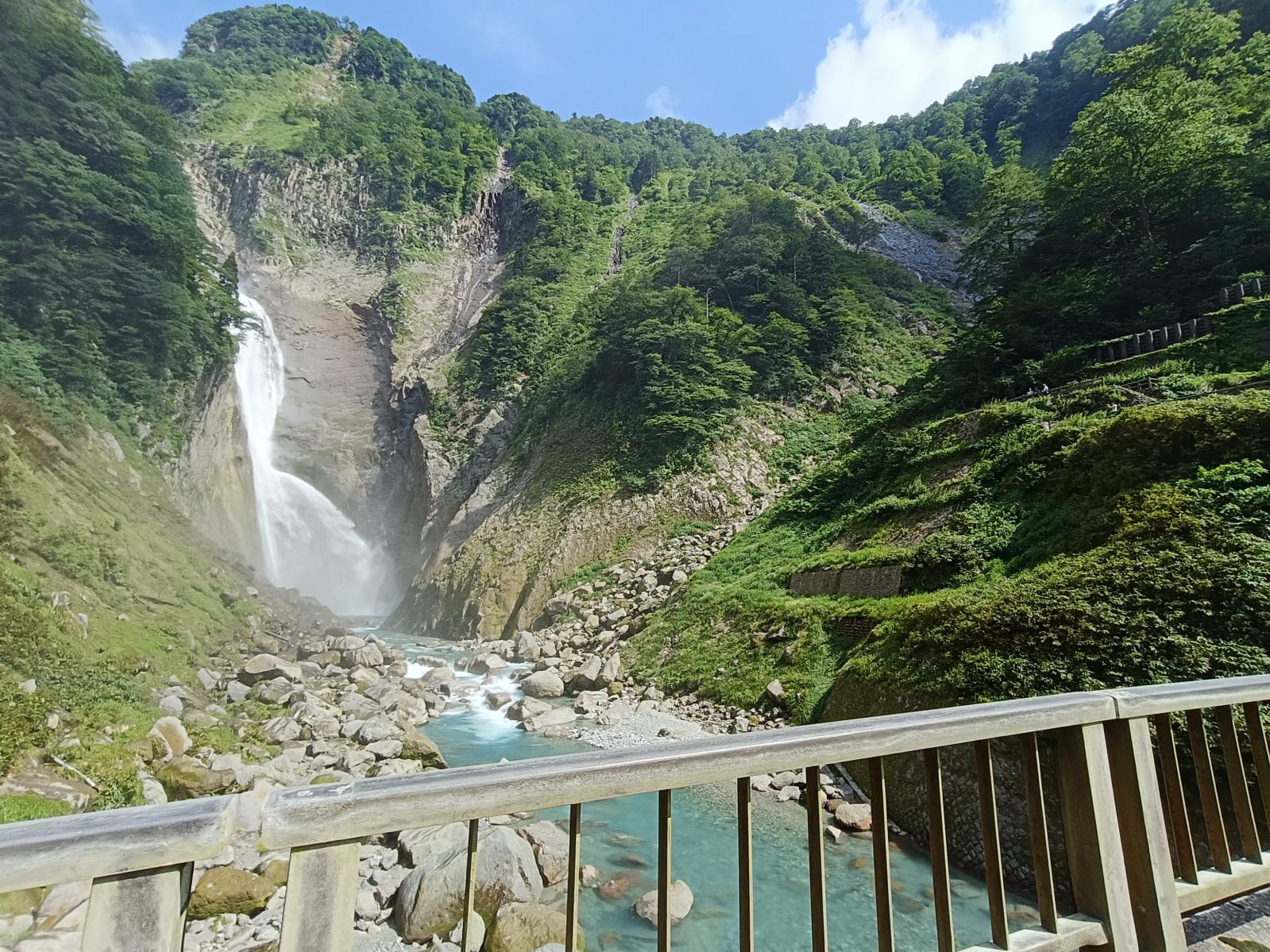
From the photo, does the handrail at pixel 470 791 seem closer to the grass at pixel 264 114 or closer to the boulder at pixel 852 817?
the boulder at pixel 852 817

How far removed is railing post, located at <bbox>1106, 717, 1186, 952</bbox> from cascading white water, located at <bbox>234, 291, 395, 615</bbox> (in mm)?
39585

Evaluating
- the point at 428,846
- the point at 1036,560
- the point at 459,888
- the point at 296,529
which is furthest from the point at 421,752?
the point at 296,529

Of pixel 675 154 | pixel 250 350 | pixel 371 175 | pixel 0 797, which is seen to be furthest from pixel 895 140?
pixel 0 797

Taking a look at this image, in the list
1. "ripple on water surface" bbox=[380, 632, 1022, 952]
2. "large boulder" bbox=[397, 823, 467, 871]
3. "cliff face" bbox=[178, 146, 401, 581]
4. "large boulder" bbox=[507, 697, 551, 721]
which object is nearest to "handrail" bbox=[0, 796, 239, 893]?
"ripple on water surface" bbox=[380, 632, 1022, 952]

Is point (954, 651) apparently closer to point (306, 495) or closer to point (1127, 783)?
point (1127, 783)

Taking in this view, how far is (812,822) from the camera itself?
7.07 feet

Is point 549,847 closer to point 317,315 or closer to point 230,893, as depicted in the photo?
point 230,893

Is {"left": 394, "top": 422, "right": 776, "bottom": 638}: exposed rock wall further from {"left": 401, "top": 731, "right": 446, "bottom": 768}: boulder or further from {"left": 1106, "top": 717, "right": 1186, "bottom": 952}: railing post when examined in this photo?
{"left": 1106, "top": 717, "right": 1186, "bottom": 952}: railing post

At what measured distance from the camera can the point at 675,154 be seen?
3238 inches

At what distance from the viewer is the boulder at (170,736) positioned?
923 cm

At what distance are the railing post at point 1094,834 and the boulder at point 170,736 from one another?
1119 cm

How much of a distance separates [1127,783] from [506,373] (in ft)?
136

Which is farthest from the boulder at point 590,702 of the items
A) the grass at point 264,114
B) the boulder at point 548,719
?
the grass at point 264,114

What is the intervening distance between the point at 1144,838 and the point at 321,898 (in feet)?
10.1
